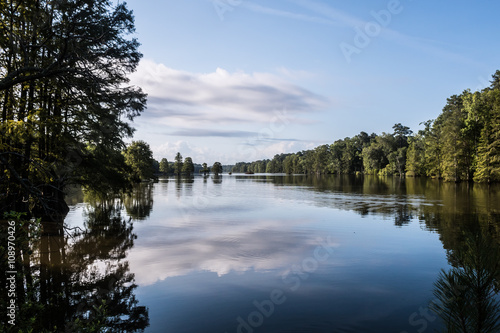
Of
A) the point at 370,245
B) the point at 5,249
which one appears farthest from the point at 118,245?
the point at 370,245

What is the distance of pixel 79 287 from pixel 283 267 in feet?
21.3

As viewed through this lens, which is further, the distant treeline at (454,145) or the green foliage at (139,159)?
the green foliage at (139,159)

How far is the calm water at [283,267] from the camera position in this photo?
23.9 ft

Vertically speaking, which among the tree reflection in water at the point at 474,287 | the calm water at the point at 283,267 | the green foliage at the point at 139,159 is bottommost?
the calm water at the point at 283,267

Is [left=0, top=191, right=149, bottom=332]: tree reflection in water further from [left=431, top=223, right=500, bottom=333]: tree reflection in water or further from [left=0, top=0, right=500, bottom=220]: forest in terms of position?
[left=431, top=223, right=500, bottom=333]: tree reflection in water

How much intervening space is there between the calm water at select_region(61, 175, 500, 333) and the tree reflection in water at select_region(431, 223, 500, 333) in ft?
0.66

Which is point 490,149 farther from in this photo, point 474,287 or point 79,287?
point 79,287

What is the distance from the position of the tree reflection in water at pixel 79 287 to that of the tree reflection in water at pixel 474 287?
13.9 feet

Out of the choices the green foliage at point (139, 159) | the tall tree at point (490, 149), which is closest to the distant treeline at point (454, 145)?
the tall tree at point (490, 149)

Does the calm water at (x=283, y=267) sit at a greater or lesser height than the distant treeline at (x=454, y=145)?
lesser

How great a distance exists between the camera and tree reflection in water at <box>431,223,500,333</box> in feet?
10.0

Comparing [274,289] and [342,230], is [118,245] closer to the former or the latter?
[274,289]

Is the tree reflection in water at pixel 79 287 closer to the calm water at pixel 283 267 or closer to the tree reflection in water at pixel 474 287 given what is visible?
the calm water at pixel 283 267

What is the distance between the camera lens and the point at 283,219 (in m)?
21.4
